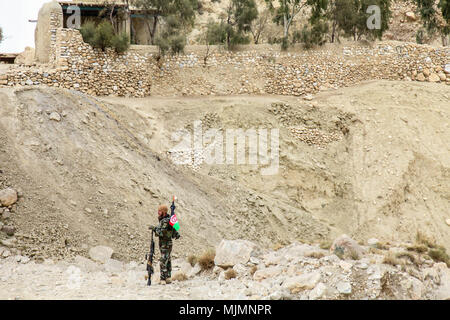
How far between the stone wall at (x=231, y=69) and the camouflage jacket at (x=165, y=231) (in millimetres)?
12875

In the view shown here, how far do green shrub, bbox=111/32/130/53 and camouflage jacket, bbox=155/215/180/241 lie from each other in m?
13.9

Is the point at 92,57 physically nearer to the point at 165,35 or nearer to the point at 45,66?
the point at 45,66

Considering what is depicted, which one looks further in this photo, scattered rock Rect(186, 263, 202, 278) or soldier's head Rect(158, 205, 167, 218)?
scattered rock Rect(186, 263, 202, 278)

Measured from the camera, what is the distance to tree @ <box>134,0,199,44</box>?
24859 millimetres

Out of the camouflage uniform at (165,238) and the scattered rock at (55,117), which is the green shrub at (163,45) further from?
the camouflage uniform at (165,238)

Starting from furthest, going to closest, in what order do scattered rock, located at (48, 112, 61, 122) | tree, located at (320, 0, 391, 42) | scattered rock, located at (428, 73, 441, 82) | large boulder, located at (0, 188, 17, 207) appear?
tree, located at (320, 0, 391, 42) < scattered rock, located at (428, 73, 441, 82) < scattered rock, located at (48, 112, 61, 122) < large boulder, located at (0, 188, 17, 207)

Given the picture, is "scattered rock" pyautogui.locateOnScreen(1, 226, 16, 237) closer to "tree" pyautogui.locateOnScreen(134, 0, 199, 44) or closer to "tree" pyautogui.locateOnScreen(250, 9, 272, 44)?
"tree" pyautogui.locateOnScreen(134, 0, 199, 44)

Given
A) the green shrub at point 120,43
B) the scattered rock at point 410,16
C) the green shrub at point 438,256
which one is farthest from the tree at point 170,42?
the scattered rock at point 410,16

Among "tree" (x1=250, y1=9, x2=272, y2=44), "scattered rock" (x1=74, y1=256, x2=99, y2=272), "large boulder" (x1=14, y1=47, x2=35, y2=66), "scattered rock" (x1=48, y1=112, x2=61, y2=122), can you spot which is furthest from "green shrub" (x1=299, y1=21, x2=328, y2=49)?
"scattered rock" (x1=74, y1=256, x2=99, y2=272)

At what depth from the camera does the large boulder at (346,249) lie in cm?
959

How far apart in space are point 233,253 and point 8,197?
589cm

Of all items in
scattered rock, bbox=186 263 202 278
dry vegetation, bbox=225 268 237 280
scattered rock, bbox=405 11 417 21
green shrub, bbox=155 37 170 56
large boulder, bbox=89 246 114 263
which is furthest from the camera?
scattered rock, bbox=405 11 417 21

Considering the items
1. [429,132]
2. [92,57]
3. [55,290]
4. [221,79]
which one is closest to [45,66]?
[92,57]
